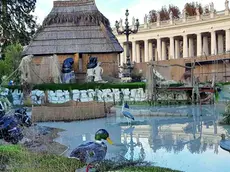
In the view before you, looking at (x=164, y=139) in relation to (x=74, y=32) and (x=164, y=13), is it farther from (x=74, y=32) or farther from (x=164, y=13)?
(x=164, y=13)

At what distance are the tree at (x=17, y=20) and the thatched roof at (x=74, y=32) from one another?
7.81m

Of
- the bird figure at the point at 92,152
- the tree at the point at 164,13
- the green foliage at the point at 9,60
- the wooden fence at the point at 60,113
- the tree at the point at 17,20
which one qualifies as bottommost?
the bird figure at the point at 92,152

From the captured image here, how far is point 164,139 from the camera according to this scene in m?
12.0

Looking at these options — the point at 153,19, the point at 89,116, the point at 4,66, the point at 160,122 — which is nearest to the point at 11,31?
the point at 4,66

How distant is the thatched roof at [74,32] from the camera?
94.1ft

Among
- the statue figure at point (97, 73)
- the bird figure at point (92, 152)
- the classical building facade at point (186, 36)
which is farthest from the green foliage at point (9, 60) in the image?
the bird figure at point (92, 152)

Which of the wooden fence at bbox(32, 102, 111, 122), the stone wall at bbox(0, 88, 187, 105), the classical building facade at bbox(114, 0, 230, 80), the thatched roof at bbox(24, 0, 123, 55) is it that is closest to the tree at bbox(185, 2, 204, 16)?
the classical building facade at bbox(114, 0, 230, 80)

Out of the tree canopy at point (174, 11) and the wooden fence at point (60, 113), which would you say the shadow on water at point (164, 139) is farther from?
the tree canopy at point (174, 11)

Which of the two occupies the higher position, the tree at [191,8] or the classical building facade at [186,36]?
the tree at [191,8]

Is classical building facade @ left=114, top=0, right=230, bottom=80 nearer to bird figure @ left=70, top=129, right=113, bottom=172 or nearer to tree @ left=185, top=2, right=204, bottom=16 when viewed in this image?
tree @ left=185, top=2, right=204, bottom=16

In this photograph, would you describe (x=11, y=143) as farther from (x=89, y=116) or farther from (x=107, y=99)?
(x=107, y=99)

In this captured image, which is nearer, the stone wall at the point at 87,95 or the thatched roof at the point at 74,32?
the stone wall at the point at 87,95

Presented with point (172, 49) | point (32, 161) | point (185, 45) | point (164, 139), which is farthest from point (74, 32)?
point (172, 49)

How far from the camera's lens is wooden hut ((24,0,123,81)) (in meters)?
28.7
